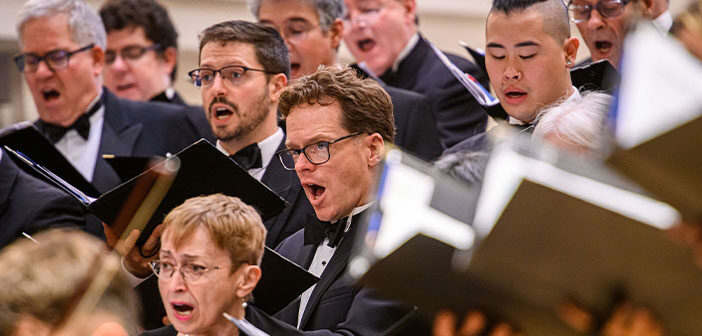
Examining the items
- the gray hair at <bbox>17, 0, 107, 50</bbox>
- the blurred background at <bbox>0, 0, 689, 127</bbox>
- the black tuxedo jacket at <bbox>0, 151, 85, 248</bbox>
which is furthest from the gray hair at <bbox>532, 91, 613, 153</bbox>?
the blurred background at <bbox>0, 0, 689, 127</bbox>

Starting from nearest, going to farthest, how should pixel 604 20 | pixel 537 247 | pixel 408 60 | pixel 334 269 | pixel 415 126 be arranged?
pixel 537 247
pixel 334 269
pixel 604 20
pixel 415 126
pixel 408 60

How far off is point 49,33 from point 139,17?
623mm

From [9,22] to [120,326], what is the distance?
547cm

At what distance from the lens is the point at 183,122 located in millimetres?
3771

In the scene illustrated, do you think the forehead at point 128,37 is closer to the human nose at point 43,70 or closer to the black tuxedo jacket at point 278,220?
the human nose at point 43,70

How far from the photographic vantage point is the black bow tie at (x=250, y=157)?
10.1 ft

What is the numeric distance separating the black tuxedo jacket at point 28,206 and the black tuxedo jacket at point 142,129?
0.44m

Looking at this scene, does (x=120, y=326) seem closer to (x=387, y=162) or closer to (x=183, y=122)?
(x=387, y=162)

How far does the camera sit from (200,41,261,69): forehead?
3109mm

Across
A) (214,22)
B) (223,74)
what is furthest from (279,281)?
(214,22)

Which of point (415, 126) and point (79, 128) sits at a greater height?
point (415, 126)

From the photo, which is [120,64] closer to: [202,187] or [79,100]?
[79,100]

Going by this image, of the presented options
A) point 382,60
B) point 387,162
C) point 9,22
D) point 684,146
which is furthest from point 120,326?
point 9,22

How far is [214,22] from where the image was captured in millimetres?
6863
